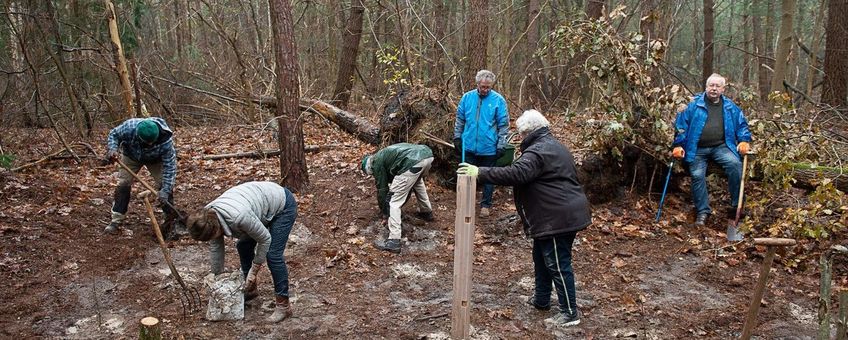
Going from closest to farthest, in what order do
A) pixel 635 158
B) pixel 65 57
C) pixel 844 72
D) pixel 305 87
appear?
1. pixel 635 158
2. pixel 844 72
3. pixel 65 57
4. pixel 305 87

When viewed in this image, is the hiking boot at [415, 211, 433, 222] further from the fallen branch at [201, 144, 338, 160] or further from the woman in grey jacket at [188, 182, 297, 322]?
the fallen branch at [201, 144, 338, 160]

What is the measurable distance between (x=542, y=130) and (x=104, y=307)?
387cm

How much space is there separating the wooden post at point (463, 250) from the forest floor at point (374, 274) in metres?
0.38

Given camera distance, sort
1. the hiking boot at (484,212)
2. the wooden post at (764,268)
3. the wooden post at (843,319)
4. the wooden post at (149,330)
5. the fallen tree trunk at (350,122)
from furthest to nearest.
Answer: the fallen tree trunk at (350,122), the hiking boot at (484,212), the wooden post at (149,330), the wooden post at (764,268), the wooden post at (843,319)

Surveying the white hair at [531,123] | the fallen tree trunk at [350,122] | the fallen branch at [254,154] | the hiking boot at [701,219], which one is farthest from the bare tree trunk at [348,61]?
the white hair at [531,123]

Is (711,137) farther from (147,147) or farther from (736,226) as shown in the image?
(147,147)

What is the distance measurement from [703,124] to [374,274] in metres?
4.02

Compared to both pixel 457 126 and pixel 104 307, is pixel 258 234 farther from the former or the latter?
pixel 457 126

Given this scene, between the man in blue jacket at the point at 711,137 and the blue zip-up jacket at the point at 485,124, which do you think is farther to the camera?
the blue zip-up jacket at the point at 485,124

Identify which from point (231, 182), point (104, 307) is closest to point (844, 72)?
point (231, 182)

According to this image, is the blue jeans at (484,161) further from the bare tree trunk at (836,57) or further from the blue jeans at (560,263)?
the bare tree trunk at (836,57)

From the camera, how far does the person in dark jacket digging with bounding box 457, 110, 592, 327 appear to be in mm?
4359

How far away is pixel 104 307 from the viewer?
489 centimetres

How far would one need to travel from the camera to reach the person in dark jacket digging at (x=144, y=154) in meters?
5.82
